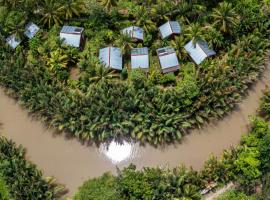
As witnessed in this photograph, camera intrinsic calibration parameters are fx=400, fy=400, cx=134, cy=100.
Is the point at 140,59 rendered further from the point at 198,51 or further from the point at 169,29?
the point at 198,51

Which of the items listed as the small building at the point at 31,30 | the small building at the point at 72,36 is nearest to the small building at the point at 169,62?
the small building at the point at 72,36

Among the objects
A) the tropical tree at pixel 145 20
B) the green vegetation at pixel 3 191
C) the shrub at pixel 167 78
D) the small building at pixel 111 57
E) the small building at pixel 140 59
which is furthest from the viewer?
the tropical tree at pixel 145 20

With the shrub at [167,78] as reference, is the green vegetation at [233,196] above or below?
below

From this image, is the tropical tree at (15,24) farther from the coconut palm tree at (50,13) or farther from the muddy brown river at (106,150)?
the muddy brown river at (106,150)

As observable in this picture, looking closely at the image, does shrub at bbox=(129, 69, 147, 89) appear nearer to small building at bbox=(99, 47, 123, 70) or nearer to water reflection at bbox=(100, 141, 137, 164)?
small building at bbox=(99, 47, 123, 70)

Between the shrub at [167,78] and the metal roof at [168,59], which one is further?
the metal roof at [168,59]

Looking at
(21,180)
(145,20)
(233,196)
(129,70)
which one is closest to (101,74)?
(129,70)
